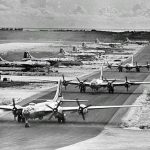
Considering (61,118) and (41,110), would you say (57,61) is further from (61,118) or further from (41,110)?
(41,110)

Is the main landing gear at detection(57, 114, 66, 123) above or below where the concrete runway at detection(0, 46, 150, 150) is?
above

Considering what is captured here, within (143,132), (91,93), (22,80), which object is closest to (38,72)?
(22,80)

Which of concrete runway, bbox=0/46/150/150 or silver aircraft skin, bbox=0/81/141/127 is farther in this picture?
silver aircraft skin, bbox=0/81/141/127

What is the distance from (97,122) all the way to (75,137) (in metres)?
8.60

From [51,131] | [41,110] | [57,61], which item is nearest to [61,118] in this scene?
[41,110]

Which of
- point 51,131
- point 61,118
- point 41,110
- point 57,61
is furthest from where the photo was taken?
point 57,61

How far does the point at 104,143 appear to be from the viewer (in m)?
44.5

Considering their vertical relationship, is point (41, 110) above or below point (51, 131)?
above

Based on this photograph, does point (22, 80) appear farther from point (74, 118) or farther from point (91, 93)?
point (74, 118)

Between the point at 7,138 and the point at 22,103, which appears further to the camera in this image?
the point at 22,103

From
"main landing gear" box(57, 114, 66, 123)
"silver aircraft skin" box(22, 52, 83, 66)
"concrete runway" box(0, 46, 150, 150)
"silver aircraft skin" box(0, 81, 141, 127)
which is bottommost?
"concrete runway" box(0, 46, 150, 150)

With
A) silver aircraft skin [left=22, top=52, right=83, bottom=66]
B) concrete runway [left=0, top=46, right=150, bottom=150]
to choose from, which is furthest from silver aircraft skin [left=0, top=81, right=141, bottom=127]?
silver aircraft skin [left=22, top=52, right=83, bottom=66]

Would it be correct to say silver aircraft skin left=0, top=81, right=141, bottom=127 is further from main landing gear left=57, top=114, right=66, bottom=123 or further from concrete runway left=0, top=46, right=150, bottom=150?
concrete runway left=0, top=46, right=150, bottom=150

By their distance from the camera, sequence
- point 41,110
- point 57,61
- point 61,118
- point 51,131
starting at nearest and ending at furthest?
point 51,131 → point 41,110 → point 61,118 → point 57,61
